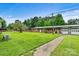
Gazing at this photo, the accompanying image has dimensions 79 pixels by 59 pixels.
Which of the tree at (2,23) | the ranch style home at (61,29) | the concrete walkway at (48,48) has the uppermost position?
the tree at (2,23)

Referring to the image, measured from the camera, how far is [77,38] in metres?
5.18

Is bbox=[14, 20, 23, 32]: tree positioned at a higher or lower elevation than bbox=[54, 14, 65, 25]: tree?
lower

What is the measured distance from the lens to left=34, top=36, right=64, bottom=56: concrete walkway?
202 inches

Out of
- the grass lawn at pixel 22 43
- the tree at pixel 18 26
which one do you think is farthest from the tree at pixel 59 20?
the tree at pixel 18 26

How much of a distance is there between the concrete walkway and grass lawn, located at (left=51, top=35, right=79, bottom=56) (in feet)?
0.21

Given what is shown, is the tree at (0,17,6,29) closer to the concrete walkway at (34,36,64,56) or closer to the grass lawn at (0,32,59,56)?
the grass lawn at (0,32,59,56)

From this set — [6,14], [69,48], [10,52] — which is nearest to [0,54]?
[10,52]

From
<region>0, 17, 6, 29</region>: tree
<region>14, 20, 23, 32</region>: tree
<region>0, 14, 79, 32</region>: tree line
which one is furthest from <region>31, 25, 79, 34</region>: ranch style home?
<region>0, 17, 6, 29</region>: tree

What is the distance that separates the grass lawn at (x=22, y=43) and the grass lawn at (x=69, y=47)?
0.20m

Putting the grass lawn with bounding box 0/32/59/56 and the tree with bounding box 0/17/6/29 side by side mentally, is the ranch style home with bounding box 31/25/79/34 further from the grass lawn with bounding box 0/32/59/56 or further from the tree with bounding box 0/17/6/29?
the tree with bounding box 0/17/6/29

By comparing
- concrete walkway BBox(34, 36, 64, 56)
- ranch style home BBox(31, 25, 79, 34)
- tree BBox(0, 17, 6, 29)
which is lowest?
concrete walkway BBox(34, 36, 64, 56)

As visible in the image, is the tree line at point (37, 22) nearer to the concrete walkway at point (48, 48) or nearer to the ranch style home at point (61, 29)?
the ranch style home at point (61, 29)

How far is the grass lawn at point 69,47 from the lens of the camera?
16.7ft

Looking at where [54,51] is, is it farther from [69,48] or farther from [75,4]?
[75,4]
